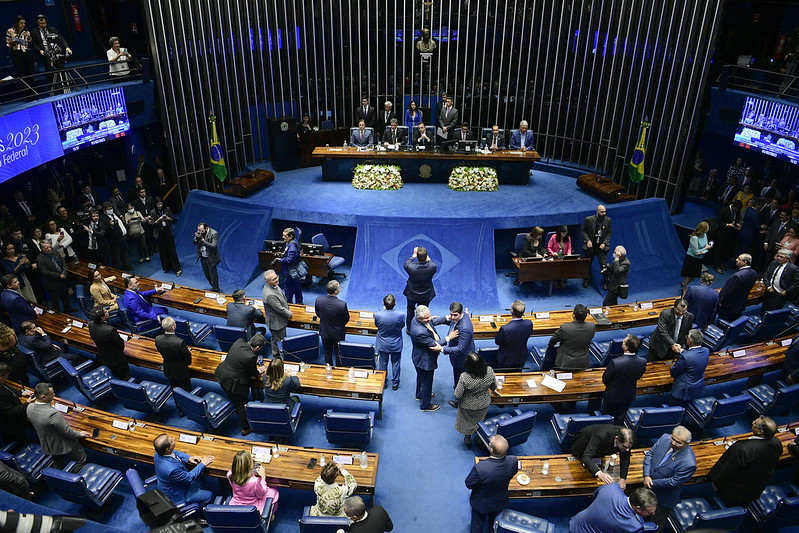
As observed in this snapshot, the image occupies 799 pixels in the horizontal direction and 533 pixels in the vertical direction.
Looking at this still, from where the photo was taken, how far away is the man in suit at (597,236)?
11.2 m

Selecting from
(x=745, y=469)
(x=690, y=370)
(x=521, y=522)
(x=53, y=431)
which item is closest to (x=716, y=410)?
(x=690, y=370)

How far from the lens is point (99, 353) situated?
792 centimetres

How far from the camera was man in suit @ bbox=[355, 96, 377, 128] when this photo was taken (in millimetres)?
15569

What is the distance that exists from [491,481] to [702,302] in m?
5.24

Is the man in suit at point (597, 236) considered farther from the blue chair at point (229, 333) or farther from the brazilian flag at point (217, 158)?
the brazilian flag at point (217, 158)

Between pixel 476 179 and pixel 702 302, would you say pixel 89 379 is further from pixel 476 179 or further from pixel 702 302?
pixel 476 179

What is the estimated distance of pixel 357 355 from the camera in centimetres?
808

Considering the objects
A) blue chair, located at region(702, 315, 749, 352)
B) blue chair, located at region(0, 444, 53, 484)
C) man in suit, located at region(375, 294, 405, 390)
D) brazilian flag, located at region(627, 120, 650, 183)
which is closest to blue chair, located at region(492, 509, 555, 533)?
man in suit, located at region(375, 294, 405, 390)

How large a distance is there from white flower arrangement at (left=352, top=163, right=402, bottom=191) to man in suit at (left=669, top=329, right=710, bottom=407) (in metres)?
8.67

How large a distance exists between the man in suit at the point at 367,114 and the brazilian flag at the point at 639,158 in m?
7.33

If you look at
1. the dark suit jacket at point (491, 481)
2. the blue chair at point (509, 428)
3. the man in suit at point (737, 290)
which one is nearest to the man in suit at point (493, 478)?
the dark suit jacket at point (491, 481)

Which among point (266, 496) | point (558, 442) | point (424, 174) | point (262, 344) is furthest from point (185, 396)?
point (424, 174)

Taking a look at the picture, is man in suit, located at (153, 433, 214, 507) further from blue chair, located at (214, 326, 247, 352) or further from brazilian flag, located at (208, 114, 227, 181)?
brazilian flag, located at (208, 114, 227, 181)

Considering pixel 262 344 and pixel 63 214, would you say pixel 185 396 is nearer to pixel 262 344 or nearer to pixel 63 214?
pixel 262 344
